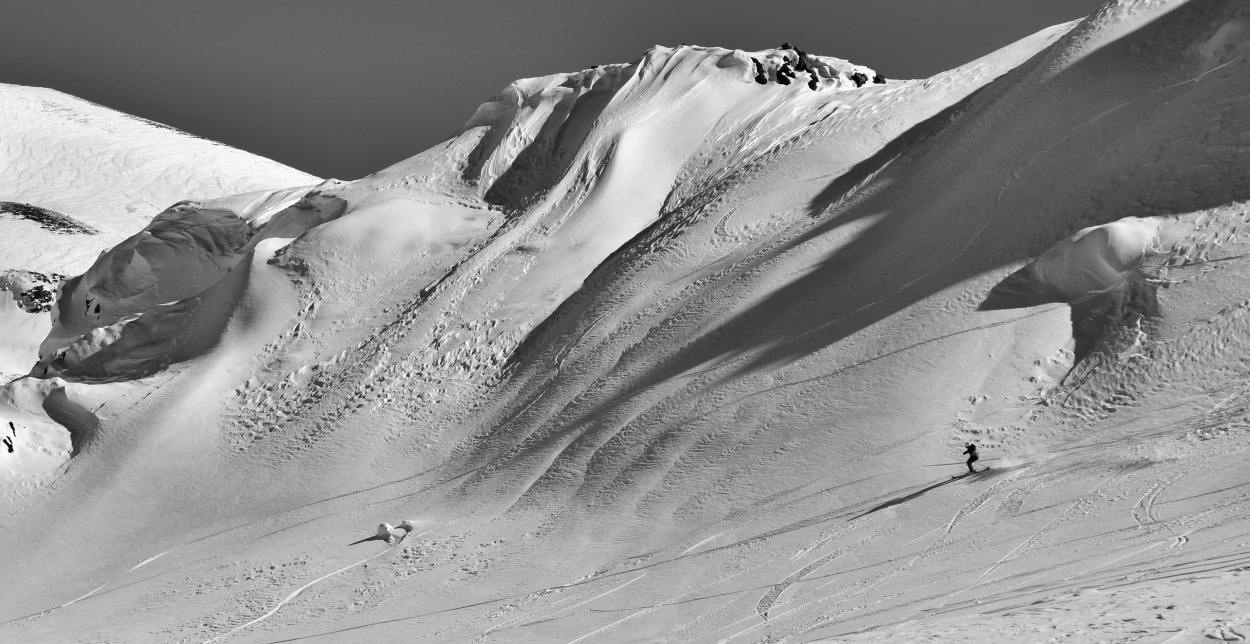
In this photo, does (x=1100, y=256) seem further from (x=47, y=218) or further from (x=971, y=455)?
(x=47, y=218)

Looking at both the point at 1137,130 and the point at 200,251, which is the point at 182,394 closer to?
the point at 200,251

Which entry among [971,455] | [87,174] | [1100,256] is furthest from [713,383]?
[87,174]

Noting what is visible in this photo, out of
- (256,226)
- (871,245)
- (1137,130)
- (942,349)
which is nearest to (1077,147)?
(1137,130)

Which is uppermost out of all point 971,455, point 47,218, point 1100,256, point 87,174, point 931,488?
point 1100,256

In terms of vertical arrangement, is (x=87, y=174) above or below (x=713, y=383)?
below

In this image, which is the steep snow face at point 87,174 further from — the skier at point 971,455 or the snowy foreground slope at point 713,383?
the skier at point 971,455

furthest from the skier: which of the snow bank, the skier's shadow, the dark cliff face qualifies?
the dark cliff face

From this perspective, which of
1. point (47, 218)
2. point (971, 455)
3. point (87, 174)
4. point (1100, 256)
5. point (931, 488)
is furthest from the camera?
point (87, 174)

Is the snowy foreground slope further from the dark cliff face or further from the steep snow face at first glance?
the dark cliff face

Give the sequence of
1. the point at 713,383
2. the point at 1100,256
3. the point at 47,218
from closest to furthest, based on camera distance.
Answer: the point at 1100,256, the point at 713,383, the point at 47,218
